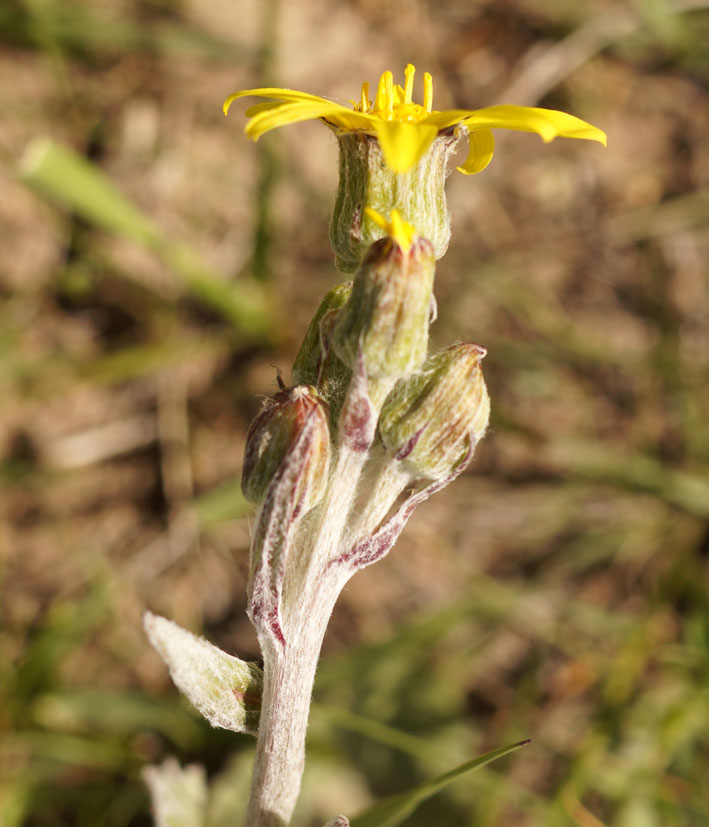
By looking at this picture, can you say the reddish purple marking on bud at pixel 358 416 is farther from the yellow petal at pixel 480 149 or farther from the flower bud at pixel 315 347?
the yellow petal at pixel 480 149

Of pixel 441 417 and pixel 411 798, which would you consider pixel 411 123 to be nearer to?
pixel 441 417

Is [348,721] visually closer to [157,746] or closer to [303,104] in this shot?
[157,746]

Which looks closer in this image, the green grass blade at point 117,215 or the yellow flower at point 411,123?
the yellow flower at point 411,123

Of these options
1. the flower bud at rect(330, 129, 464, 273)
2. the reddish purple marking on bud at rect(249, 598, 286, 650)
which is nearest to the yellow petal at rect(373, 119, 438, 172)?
the flower bud at rect(330, 129, 464, 273)

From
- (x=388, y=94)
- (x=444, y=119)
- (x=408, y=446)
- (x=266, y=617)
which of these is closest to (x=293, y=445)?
(x=408, y=446)

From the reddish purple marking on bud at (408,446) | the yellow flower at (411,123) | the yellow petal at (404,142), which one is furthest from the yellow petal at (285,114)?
the reddish purple marking on bud at (408,446)

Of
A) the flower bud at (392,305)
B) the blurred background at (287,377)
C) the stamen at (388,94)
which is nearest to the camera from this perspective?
the flower bud at (392,305)

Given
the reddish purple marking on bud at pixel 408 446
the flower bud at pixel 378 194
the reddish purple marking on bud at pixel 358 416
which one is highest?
the flower bud at pixel 378 194

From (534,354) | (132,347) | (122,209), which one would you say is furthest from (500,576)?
(122,209)
